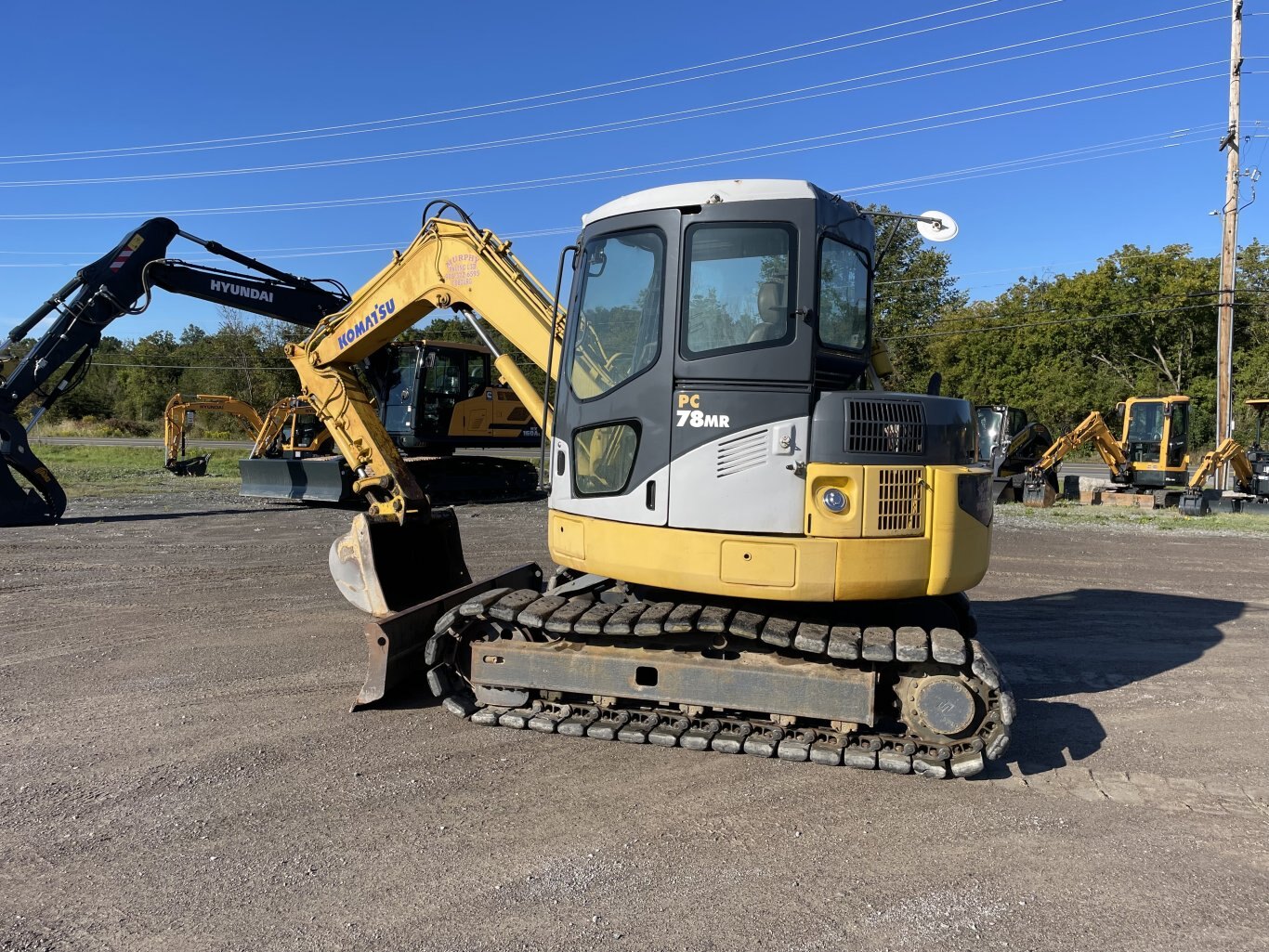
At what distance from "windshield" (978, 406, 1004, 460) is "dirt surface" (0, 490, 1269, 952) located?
47.3 feet

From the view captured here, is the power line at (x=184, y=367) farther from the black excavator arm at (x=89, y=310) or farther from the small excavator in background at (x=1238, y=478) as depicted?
the small excavator in background at (x=1238, y=478)

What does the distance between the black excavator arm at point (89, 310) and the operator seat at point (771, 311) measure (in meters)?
9.51

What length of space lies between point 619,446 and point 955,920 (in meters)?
2.67

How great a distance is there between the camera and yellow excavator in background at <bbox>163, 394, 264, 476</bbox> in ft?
71.9

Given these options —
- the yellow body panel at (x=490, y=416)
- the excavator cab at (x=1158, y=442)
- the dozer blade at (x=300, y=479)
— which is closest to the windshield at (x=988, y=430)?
the excavator cab at (x=1158, y=442)

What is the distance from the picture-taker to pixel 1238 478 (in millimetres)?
20781

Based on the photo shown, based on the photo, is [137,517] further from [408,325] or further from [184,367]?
[184,367]

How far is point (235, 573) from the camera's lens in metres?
9.53

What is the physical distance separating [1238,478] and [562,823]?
22.3 meters

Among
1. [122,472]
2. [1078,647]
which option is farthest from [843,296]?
[122,472]

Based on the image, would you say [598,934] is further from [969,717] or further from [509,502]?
[509,502]

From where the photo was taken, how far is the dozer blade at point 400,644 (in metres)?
5.12

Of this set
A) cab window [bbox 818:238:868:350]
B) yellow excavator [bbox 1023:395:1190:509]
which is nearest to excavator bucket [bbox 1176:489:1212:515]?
yellow excavator [bbox 1023:395:1190:509]

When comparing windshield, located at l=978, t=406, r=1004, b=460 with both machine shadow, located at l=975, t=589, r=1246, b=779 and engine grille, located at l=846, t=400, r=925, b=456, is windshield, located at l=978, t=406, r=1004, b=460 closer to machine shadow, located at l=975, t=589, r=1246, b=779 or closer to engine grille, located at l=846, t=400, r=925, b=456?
machine shadow, located at l=975, t=589, r=1246, b=779
